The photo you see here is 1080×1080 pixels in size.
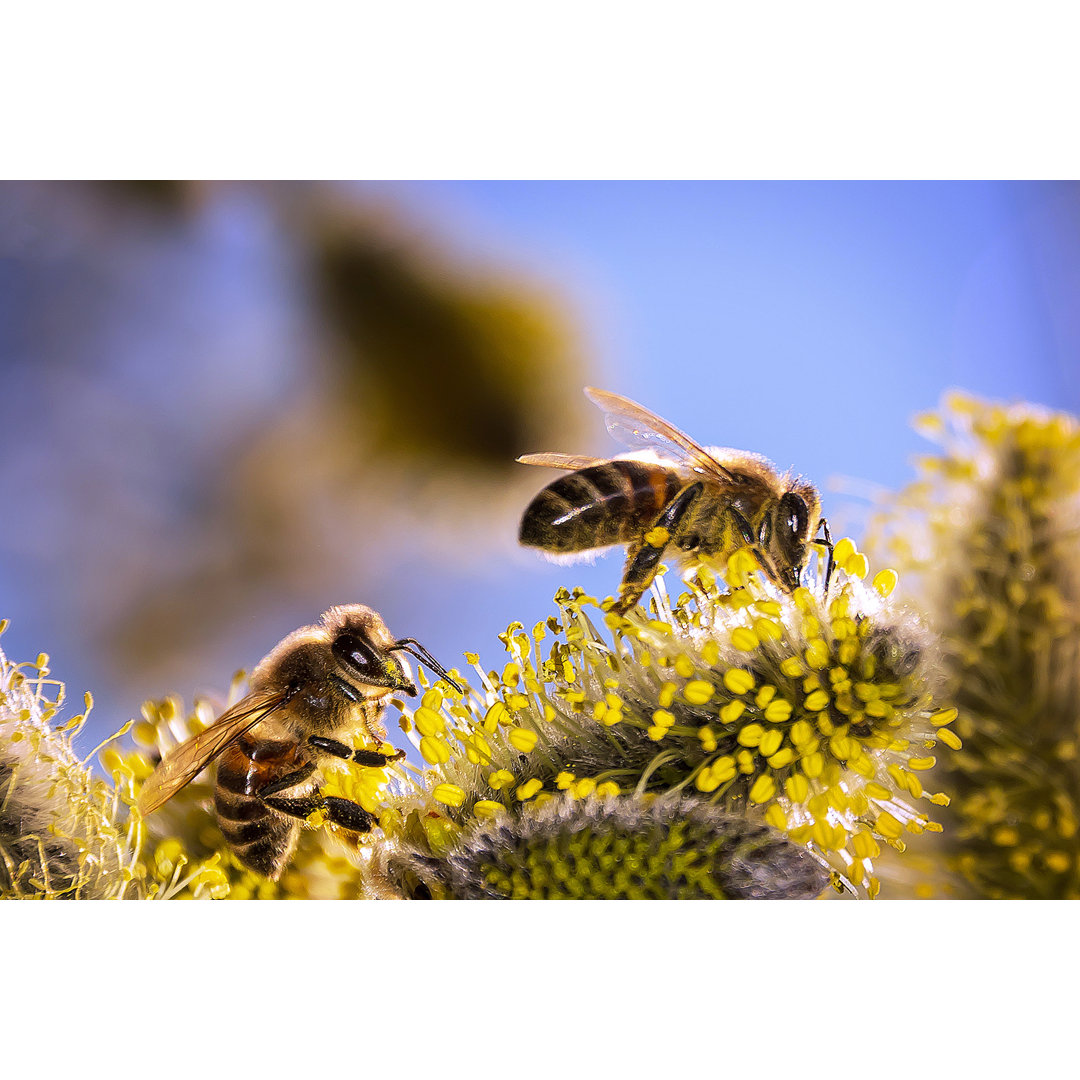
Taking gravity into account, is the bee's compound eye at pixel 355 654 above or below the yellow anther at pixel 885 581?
below

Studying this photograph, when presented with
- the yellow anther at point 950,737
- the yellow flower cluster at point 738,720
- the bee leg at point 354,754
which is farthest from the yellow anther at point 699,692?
the bee leg at point 354,754

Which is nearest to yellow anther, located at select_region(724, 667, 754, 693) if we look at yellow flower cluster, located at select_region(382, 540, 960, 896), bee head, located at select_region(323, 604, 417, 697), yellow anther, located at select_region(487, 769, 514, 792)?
yellow flower cluster, located at select_region(382, 540, 960, 896)

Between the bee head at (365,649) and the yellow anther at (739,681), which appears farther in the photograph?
the bee head at (365,649)

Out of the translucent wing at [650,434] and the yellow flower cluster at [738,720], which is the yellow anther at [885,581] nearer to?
the yellow flower cluster at [738,720]

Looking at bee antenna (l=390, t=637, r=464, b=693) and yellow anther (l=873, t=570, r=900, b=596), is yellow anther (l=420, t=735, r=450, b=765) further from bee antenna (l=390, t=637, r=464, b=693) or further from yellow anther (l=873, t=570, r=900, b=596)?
yellow anther (l=873, t=570, r=900, b=596)
